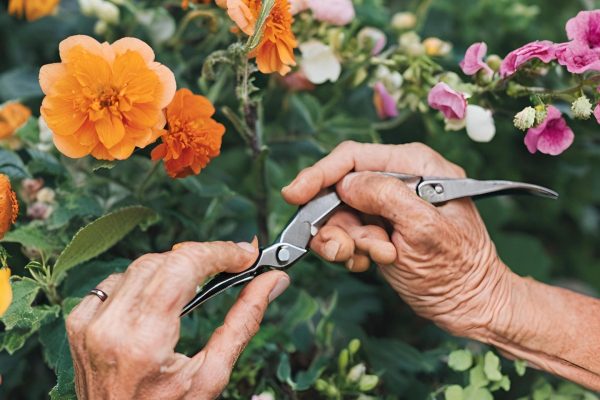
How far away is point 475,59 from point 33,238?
51cm

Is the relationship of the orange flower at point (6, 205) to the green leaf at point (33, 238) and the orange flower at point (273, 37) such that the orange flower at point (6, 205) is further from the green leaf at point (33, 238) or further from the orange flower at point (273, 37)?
the orange flower at point (273, 37)

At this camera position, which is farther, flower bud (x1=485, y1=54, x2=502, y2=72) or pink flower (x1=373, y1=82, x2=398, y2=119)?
pink flower (x1=373, y1=82, x2=398, y2=119)

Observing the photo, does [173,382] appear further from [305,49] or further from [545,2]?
[545,2]

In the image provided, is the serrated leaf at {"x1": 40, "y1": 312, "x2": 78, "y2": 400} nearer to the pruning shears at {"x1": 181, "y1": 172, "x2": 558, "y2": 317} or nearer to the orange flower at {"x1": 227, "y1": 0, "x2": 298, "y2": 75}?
the pruning shears at {"x1": 181, "y1": 172, "x2": 558, "y2": 317}

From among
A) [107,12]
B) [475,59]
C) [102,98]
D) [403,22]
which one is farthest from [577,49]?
[107,12]

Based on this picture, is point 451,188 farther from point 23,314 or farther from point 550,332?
point 23,314

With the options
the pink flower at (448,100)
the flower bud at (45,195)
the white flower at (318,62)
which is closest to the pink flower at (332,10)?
the white flower at (318,62)

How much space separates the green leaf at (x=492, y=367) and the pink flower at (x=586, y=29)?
349 mm

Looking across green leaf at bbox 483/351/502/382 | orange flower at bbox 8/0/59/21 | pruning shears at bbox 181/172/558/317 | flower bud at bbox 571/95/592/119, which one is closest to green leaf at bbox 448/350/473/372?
green leaf at bbox 483/351/502/382

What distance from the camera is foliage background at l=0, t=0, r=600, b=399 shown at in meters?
0.78

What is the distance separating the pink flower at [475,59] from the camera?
0.72 m

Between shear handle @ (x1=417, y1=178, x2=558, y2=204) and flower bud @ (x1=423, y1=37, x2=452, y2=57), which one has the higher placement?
flower bud @ (x1=423, y1=37, x2=452, y2=57)

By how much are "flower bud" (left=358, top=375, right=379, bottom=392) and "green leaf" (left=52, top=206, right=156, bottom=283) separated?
0.31 metres

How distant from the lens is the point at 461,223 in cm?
70
